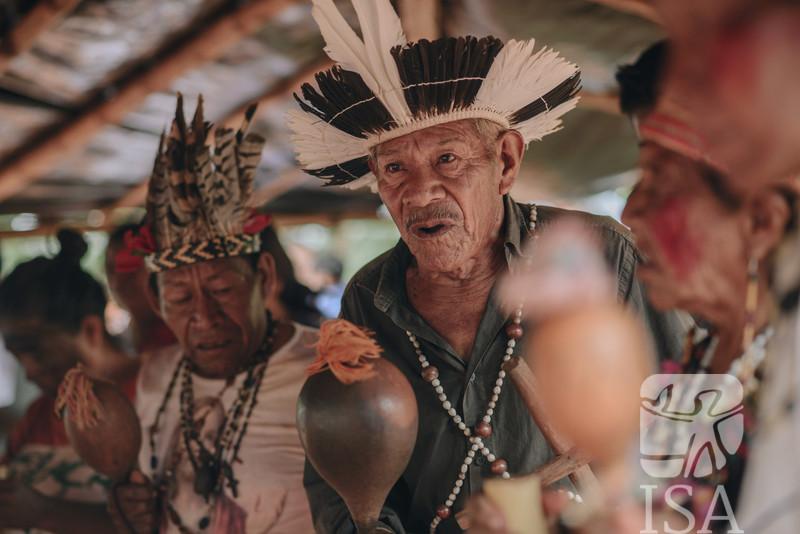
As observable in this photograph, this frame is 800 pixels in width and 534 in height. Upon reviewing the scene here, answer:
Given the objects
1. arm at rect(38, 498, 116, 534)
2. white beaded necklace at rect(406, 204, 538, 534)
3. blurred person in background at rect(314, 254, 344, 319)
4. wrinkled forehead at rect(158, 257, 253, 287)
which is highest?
wrinkled forehead at rect(158, 257, 253, 287)

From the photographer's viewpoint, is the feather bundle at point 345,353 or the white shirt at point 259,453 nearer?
the feather bundle at point 345,353

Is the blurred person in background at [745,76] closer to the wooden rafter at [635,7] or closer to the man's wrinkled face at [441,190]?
the man's wrinkled face at [441,190]

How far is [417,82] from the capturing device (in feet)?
7.44

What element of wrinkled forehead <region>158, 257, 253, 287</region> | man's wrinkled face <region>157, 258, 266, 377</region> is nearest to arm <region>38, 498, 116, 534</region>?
man's wrinkled face <region>157, 258, 266, 377</region>

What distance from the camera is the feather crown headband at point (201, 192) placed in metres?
2.97

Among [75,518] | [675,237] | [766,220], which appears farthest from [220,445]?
[766,220]

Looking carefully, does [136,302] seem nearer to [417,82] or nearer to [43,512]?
[43,512]

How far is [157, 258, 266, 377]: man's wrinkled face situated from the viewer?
3.01 metres

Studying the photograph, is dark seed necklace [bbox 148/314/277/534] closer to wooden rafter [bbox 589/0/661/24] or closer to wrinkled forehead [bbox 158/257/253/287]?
wrinkled forehead [bbox 158/257/253/287]

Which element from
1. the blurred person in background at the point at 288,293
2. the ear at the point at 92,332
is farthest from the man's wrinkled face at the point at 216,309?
the ear at the point at 92,332

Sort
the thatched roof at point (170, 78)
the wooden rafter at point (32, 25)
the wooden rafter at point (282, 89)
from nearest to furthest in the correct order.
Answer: the wooden rafter at point (32, 25) < the thatched roof at point (170, 78) < the wooden rafter at point (282, 89)

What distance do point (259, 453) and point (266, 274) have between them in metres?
0.58

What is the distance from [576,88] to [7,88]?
3.51 m

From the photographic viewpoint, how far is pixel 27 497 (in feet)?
12.5
